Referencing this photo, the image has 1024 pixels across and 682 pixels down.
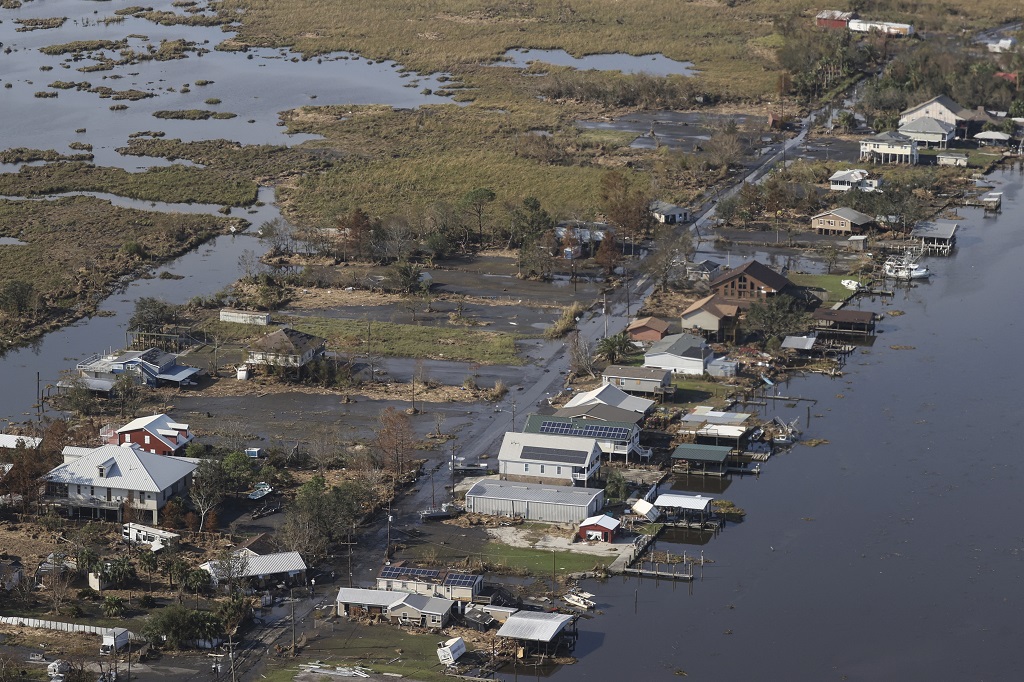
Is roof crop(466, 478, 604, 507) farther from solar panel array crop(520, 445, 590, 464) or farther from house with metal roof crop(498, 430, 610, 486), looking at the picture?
solar panel array crop(520, 445, 590, 464)

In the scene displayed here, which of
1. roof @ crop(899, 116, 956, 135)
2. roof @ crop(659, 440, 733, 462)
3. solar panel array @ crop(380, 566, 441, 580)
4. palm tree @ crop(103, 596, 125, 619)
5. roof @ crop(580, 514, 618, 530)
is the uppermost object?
roof @ crop(899, 116, 956, 135)

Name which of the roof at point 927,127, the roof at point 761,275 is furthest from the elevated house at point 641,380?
the roof at point 927,127

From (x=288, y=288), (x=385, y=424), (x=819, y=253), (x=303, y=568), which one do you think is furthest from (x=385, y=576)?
(x=819, y=253)

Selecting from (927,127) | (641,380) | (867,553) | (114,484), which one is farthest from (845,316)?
(927,127)

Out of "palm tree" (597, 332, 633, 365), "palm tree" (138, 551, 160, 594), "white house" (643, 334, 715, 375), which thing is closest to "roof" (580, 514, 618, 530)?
"palm tree" (138, 551, 160, 594)

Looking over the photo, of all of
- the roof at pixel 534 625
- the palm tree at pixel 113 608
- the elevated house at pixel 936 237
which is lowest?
the palm tree at pixel 113 608

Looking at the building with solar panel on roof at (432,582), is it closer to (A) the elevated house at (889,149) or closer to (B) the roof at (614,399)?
(B) the roof at (614,399)

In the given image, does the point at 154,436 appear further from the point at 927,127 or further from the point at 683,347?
the point at 927,127
